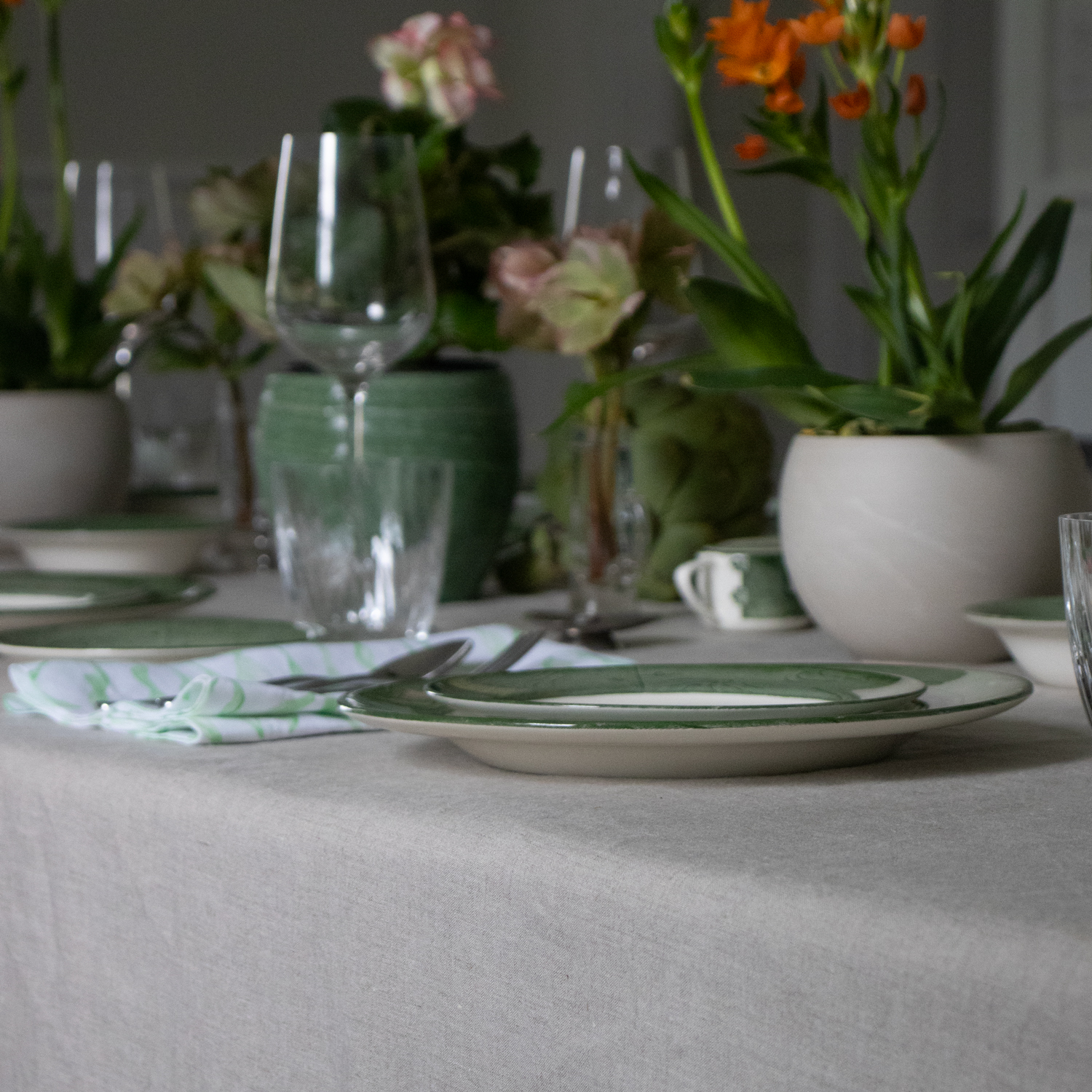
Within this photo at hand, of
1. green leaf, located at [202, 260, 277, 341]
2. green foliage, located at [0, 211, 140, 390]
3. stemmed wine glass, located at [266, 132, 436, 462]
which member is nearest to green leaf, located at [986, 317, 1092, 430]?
stemmed wine glass, located at [266, 132, 436, 462]

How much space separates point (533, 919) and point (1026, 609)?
37 centimetres

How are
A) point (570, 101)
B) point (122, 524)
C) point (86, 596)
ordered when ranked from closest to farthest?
1. point (86, 596)
2. point (122, 524)
3. point (570, 101)

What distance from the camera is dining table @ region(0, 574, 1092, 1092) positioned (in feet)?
1.29

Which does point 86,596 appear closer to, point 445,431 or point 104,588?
point 104,588

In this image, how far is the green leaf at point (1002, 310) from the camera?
0.85 m

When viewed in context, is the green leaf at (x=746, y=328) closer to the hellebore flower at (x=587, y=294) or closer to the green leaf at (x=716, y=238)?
the green leaf at (x=716, y=238)

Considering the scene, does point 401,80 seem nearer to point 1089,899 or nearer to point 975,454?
point 975,454

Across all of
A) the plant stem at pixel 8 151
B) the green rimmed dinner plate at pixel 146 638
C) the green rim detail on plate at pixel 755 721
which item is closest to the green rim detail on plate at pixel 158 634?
the green rimmed dinner plate at pixel 146 638

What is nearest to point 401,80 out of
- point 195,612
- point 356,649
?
point 195,612

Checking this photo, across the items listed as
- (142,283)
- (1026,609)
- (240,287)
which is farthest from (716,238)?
(142,283)

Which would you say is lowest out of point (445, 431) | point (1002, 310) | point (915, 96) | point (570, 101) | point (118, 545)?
point (118, 545)

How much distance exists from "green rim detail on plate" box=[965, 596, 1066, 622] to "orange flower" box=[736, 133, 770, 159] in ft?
0.81

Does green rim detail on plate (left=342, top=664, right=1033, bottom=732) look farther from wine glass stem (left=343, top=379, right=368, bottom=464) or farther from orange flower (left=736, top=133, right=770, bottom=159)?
wine glass stem (left=343, top=379, right=368, bottom=464)

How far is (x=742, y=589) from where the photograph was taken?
3.22 ft
